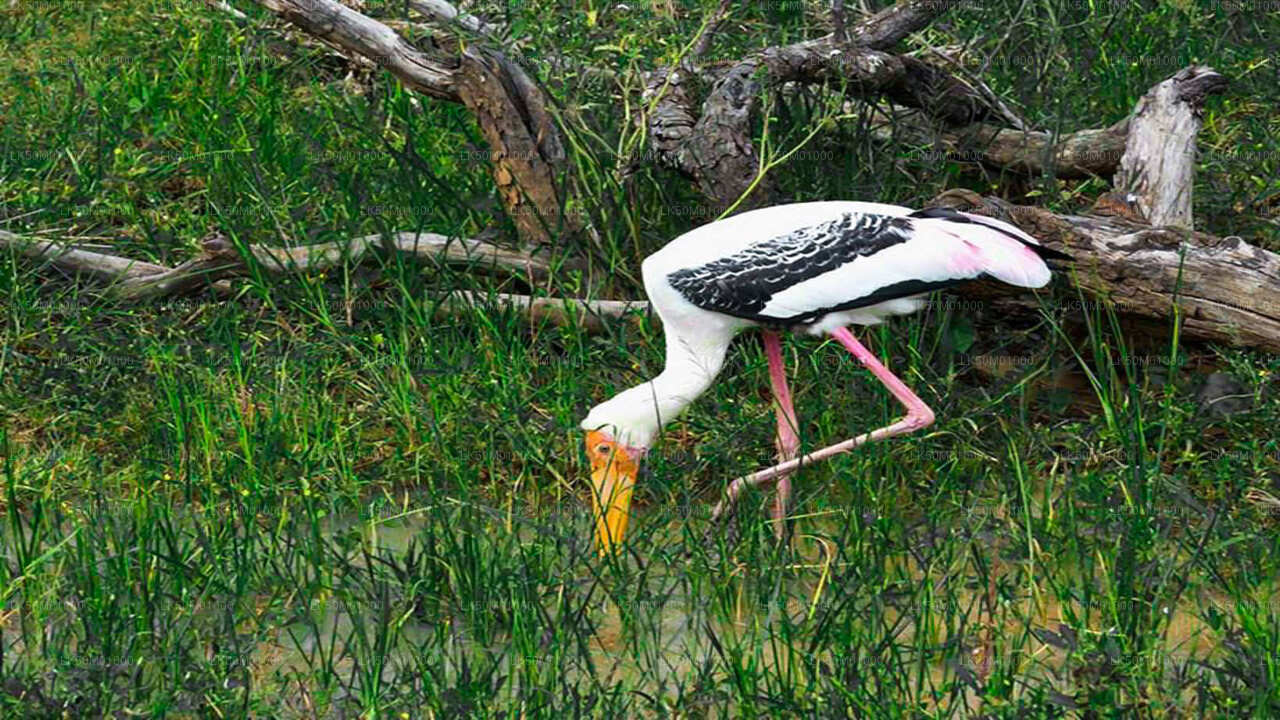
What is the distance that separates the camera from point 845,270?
13.9 feet

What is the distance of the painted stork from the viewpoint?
421cm

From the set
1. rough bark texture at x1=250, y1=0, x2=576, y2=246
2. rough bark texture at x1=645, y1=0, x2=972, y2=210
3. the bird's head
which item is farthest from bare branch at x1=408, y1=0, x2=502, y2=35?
the bird's head

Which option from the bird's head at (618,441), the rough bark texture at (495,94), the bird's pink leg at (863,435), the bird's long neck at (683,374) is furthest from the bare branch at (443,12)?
the bird's pink leg at (863,435)

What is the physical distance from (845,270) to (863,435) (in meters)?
0.43

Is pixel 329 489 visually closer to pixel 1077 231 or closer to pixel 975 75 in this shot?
pixel 1077 231

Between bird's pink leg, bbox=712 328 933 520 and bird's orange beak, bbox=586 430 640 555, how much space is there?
23cm

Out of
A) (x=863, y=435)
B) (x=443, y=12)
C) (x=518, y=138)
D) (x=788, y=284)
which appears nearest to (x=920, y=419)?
(x=863, y=435)

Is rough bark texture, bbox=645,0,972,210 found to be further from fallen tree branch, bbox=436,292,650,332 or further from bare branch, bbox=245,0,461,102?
bare branch, bbox=245,0,461,102

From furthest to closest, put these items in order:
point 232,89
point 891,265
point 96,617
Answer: point 232,89 → point 891,265 → point 96,617

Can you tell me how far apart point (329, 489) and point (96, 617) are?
1000 mm

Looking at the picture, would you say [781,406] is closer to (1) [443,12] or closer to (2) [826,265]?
(2) [826,265]

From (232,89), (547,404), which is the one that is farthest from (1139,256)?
(232,89)

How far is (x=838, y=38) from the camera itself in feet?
16.8

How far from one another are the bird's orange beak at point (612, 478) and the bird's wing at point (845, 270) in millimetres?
408
